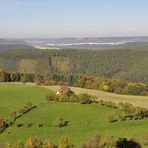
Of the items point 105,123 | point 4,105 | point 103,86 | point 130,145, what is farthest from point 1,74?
point 130,145

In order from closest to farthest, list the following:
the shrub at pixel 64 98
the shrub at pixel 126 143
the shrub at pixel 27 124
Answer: the shrub at pixel 126 143
the shrub at pixel 27 124
the shrub at pixel 64 98

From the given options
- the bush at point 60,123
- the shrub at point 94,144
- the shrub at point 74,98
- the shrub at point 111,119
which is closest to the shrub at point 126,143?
the shrub at point 94,144

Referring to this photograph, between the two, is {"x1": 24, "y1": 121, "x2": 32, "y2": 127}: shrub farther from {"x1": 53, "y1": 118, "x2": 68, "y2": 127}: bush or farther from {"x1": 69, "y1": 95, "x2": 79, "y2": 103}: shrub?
{"x1": 69, "y1": 95, "x2": 79, "y2": 103}: shrub

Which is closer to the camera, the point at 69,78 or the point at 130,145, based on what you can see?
the point at 130,145

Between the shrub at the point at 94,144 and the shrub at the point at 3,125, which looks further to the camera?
the shrub at the point at 3,125

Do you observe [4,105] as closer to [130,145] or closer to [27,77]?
[130,145]

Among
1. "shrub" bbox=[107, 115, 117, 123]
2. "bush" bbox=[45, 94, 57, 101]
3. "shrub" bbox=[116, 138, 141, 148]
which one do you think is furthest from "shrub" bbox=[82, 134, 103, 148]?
"bush" bbox=[45, 94, 57, 101]

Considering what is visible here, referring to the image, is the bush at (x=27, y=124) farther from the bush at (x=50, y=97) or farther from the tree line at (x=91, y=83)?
the tree line at (x=91, y=83)

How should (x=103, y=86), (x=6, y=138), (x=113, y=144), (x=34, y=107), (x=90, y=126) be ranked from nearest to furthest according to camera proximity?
(x=113, y=144) → (x=6, y=138) → (x=90, y=126) → (x=34, y=107) → (x=103, y=86)
